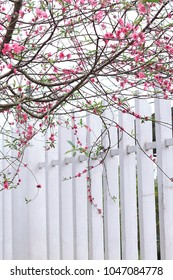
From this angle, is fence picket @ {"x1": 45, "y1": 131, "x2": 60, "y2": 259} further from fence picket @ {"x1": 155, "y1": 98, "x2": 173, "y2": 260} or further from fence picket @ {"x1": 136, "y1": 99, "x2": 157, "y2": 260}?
fence picket @ {"x1": 155, "y1": 98, "x2": 173, "y2": 260}

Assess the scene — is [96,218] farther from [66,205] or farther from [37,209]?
[37,209]

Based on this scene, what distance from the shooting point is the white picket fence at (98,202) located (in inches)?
93.6

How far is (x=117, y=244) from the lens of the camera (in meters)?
2.73

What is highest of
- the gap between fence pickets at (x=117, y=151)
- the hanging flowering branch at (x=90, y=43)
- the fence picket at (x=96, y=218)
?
the hanging flowering branch at (x=90, y=43)

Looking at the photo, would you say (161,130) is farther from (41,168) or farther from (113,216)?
(41,168)

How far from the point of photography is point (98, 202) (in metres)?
2.91

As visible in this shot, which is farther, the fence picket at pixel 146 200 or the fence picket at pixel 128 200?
the fence picket at pixel 128 200

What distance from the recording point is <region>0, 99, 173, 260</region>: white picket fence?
2.38 m

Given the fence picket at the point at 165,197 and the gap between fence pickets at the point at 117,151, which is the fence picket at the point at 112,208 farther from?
the fence picket at the point at 165,197

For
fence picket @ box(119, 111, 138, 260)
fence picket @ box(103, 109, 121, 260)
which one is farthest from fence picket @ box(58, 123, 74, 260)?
fence picket @ box(119, 111, 138, 260)

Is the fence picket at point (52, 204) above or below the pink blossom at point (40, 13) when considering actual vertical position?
below

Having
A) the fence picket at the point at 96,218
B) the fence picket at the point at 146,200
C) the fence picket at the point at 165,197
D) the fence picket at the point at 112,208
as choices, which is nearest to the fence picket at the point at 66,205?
the fence picket at the point at 96,218

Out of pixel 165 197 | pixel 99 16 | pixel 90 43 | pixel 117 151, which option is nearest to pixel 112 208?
pixel 117 151

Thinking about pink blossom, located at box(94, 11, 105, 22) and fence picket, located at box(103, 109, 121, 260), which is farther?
fence picket, located at box(103, 109, 121, 260)
